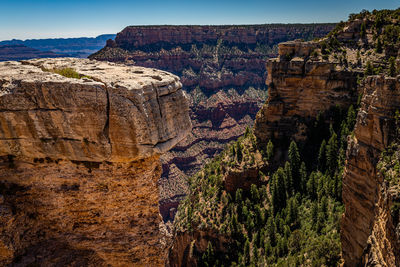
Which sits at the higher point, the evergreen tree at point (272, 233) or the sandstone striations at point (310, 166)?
the sandstone striations at point (310, 166)

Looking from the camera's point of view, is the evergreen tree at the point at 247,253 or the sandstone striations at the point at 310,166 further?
the evergreen tree at the point at 247,253

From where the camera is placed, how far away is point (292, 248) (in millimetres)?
27359

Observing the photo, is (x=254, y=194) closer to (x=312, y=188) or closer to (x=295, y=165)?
(x=295, y=165)

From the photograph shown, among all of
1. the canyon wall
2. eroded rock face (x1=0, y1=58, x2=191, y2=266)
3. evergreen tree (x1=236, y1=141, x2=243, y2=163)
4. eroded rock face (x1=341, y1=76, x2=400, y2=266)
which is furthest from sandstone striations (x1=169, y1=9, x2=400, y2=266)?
the canyon wall

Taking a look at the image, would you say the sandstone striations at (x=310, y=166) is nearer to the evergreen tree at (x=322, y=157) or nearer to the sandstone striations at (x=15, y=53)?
the evergreen tree at (x=322, y=157)

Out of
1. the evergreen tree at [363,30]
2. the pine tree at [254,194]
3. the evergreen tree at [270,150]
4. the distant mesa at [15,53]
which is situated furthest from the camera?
the distant mesa at [15,53]

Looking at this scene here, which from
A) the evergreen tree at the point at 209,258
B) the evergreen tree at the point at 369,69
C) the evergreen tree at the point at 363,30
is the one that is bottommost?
the evergreen tree at the point at 209,258

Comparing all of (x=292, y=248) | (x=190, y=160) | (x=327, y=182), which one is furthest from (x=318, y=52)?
(x=190, y=160)

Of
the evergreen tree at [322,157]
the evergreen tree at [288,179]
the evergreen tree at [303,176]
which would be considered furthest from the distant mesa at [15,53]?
the evergreen tree at [322,157]

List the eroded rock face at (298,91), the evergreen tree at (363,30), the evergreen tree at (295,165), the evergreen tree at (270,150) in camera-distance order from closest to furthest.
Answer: the evergreen tree at (295,165), the eroded rock face at (298,91), the evergreen tree at (363,30), the evergreen tree at (270,150)

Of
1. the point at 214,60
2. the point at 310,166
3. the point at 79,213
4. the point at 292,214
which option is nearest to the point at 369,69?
the point at 310,166

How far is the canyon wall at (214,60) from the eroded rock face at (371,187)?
81.7 m

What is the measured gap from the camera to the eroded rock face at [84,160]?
10859 millimetres

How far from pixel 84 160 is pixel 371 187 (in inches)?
636
